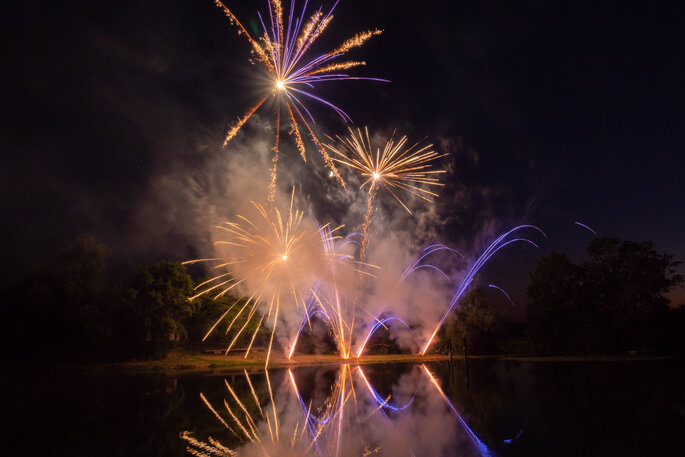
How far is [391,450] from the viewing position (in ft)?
22.1

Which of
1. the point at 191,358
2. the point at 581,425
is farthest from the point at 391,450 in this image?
the point at 191,358

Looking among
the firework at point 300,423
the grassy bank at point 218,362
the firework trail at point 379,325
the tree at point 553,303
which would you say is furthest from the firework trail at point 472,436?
the tree at point 553,303

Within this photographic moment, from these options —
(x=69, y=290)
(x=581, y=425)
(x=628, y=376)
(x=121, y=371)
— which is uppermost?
(x=69, y=290)

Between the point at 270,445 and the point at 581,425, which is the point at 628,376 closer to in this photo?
the point at 581,425

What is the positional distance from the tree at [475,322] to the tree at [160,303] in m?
20.1

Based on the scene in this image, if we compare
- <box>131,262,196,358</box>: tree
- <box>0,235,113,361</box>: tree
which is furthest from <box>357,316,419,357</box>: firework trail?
<box>0,235,113,361</box>: tree

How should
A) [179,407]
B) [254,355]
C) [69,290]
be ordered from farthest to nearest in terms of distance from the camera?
[254,355], [69,290], [179,407]

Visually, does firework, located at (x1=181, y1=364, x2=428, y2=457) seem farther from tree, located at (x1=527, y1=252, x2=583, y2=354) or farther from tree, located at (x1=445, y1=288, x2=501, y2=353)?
tree, located at (x1=527, y1=252, x2=583, y2=354)

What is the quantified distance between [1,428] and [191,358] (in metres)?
20.3

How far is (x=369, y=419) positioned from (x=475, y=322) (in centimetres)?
2637

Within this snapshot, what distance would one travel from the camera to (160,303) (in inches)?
1118

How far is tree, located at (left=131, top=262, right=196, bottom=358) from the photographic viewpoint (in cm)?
2789

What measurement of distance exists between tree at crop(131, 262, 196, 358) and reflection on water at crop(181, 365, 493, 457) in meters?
15.5

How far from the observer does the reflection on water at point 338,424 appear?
22.6 ft
